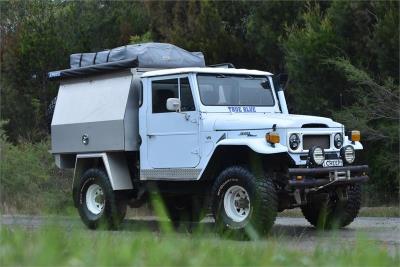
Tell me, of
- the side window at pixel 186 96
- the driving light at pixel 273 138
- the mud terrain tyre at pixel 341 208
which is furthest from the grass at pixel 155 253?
the side window at pixel 186 96

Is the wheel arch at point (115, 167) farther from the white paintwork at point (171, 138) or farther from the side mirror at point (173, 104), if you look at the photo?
the side mirror at point (173, 104)

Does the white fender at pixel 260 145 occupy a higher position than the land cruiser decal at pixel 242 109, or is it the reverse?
the land cruiser decal at pixel 242 109

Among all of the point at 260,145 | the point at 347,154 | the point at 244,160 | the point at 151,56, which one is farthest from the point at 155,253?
the point at 151,56

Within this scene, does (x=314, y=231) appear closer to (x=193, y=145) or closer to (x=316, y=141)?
(x=316, y=141)

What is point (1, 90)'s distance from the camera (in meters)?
29.8

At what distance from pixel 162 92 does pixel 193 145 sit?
48.1 inches

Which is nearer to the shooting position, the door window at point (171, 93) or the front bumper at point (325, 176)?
the front bumper at point (325, 176)

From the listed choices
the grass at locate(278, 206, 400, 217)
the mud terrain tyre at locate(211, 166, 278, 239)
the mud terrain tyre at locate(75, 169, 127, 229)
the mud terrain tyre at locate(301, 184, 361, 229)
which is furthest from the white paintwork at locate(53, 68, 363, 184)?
the grass at locate(278, 206, 400, 217)

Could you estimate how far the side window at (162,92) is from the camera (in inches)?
485

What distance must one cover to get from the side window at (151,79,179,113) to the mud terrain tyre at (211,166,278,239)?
1823mm

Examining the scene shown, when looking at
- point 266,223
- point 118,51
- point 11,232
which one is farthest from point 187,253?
point 118,51

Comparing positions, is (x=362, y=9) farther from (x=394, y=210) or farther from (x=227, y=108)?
(x=227, y=108)

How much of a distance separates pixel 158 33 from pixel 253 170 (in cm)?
1957

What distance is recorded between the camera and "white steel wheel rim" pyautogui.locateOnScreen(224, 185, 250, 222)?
10943 mm
